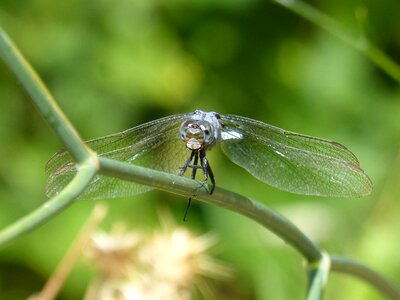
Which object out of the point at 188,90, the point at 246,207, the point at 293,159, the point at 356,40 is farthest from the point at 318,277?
the point at 188,90

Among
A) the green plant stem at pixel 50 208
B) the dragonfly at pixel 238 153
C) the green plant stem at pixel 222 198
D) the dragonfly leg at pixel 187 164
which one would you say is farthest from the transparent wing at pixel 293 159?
the green plant stem at pixel 50 208

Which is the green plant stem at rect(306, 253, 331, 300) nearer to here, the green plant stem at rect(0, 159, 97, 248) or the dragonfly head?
the dragonfly head

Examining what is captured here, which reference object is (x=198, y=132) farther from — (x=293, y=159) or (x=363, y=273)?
(x=363, y=273)

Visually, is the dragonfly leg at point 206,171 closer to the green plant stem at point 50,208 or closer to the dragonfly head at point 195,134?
the dragonfly head at point 195,134

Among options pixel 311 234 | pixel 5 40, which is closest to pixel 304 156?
pixel 5 40

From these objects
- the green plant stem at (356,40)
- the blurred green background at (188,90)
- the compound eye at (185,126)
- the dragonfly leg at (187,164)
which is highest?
the blurred green background at (188,90)

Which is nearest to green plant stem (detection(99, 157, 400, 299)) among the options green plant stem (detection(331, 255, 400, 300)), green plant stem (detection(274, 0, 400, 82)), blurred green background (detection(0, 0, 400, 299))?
green plant stem (detection(331, 255, 400, 300))
